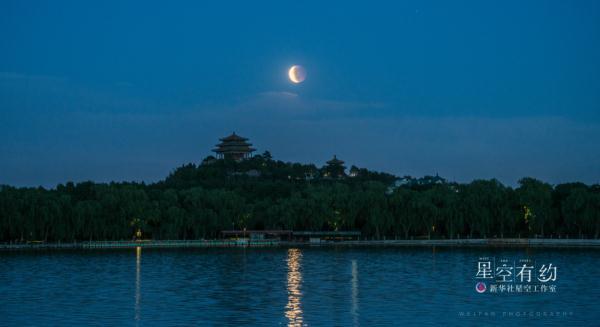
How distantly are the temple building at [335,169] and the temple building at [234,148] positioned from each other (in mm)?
14727

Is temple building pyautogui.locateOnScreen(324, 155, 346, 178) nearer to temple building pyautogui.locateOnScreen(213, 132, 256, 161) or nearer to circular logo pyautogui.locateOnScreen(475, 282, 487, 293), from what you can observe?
temple building pyautogui.locateOnScreen(213, 132, 256, 161)

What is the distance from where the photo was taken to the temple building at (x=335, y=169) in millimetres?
154875

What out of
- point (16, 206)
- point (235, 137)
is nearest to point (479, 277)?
point (16, 206)

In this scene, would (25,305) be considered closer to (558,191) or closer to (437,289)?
(437,289)

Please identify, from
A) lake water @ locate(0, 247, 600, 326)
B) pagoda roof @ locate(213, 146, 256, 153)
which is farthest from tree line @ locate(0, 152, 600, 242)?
pagoda roof @ locate(213, 146, 256, 153)

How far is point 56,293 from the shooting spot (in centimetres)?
4356

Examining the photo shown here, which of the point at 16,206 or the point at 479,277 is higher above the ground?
the point at 16,206

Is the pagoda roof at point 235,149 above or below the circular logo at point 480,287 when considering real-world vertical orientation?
above

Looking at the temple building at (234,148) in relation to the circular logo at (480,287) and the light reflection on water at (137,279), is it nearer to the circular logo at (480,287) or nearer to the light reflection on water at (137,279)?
the light reflection on water at (137,279)

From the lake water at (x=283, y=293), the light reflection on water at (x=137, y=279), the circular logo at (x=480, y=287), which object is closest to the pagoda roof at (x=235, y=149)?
the light reflection on water at (x=137, y=279)

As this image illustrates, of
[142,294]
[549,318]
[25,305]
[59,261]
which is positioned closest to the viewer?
[549,318]

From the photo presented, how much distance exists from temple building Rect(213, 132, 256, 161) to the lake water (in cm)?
9087

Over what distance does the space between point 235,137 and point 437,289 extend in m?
121

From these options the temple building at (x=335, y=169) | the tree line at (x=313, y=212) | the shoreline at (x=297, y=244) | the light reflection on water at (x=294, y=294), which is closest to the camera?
the light reflection on water at (x=294, y=294)
